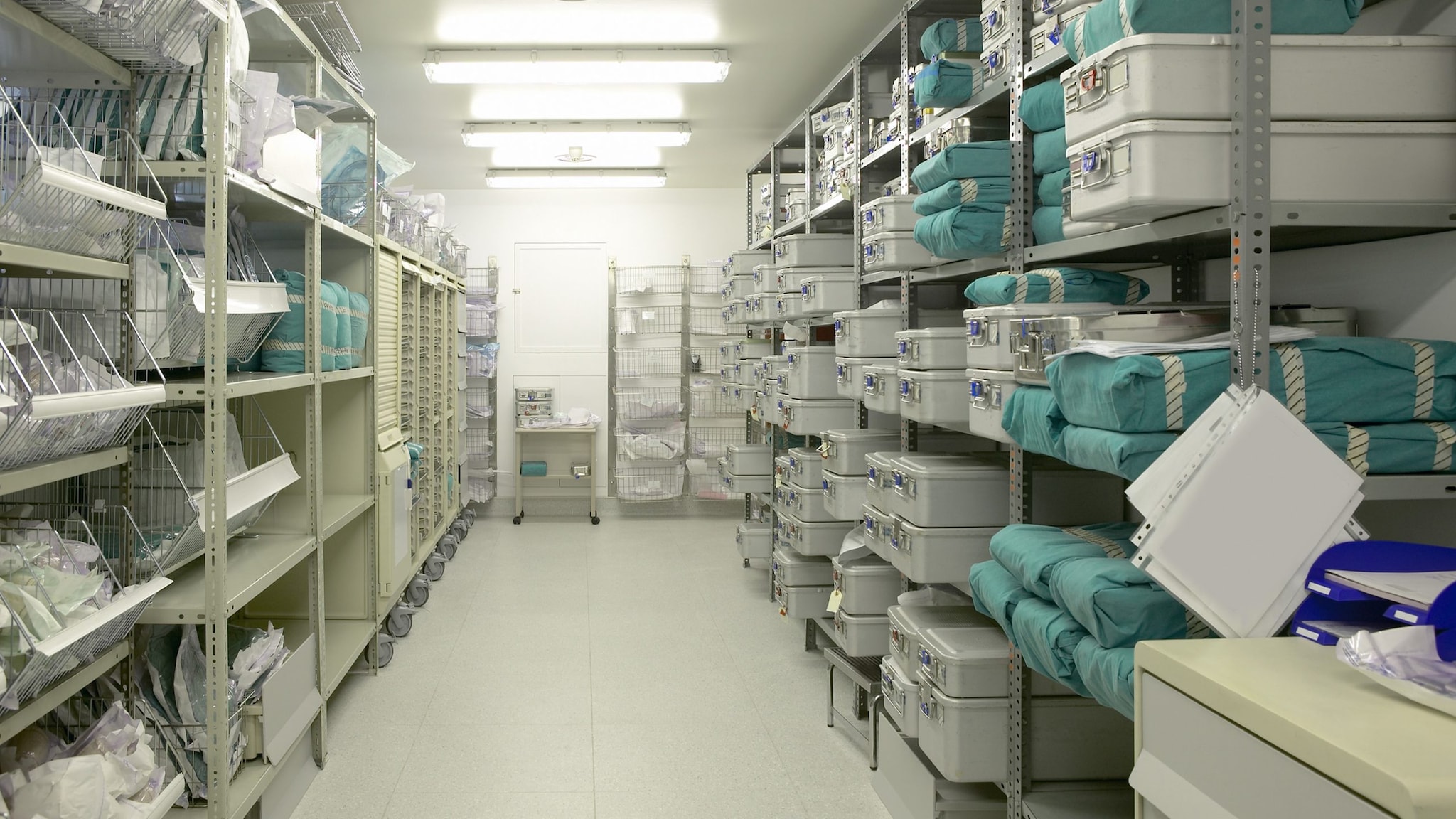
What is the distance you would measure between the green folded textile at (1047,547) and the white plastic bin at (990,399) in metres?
0.24

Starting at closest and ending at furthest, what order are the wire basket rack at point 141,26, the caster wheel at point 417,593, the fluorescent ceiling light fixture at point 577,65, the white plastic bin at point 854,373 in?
the wire basket rack at point 141,26 → the white plastic bin at point 854,373 → the fluorescent ceiling light fixture at point 577,65 → the caster wheel at point 417,593

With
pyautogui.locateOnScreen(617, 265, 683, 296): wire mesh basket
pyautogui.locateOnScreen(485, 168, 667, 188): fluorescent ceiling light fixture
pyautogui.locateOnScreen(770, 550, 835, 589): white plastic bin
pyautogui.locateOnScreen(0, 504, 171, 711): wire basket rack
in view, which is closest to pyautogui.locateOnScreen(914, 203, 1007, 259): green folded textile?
pyautogui.locateOnScreen(0, 504, 171, 711): wire basket rack

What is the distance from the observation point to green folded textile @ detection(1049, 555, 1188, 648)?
163 centimetres

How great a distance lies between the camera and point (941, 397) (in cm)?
290

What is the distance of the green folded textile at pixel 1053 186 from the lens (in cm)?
230

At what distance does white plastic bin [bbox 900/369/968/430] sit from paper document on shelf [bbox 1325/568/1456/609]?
62.1 inches

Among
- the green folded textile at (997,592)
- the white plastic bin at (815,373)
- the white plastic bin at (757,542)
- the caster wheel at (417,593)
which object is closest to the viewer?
the green folded textile at (997,592)

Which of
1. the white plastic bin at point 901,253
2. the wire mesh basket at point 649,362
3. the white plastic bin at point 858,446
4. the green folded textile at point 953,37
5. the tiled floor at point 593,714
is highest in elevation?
the green folded textile at point 953,37

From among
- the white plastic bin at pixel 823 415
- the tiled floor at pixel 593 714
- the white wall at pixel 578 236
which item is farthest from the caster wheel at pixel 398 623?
the white wall at pixel 578 236

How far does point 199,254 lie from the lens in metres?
2.66

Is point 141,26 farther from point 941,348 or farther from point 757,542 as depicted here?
point 757,542

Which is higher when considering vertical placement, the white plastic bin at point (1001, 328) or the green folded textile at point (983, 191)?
the green folded textile at point (983, 191)

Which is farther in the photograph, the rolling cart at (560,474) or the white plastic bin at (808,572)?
the rolling cart at (560,474)

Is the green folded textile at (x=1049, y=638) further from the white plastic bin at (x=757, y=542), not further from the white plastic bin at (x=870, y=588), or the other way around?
the white plastic bin at (x=757, y=542)
